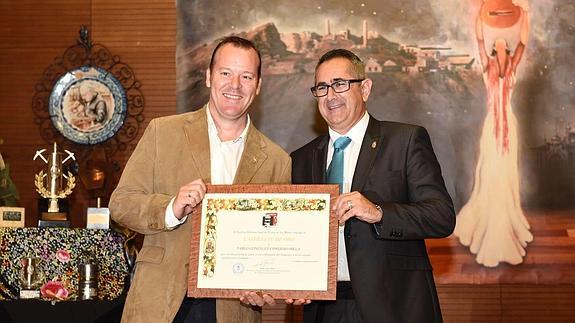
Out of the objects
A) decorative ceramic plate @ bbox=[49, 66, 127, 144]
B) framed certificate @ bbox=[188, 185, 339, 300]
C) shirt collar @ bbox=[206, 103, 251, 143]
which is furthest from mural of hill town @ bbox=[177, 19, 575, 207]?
framed certificate @ bbox=[188, 185, 339, 300]

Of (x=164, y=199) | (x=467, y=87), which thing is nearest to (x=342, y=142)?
(x=164, y=199)

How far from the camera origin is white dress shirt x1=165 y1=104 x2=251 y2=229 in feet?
9.93

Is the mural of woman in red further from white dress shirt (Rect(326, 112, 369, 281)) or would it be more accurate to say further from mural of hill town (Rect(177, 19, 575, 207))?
white dress shirt (Rect(326, 112, 369, 281))

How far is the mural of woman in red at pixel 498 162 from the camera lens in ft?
19.1

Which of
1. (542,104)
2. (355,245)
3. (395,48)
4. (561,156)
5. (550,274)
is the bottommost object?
(550,274)

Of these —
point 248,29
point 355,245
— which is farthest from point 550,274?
point 355,245

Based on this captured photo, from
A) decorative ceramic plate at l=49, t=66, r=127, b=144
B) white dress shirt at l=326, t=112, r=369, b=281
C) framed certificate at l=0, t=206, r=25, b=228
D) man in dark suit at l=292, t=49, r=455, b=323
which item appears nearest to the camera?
man in dark suit at l=292, t=49, r=455, b=323

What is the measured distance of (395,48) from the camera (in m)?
5.92

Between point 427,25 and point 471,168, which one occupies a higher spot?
point 427,25

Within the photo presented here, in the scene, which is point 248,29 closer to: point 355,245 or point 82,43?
point 82,43

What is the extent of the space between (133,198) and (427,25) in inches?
140

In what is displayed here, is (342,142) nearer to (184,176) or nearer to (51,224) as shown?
(184,176)

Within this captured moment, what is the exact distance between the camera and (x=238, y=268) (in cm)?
288

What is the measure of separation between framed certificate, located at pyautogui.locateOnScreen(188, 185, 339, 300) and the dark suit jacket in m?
0.22
